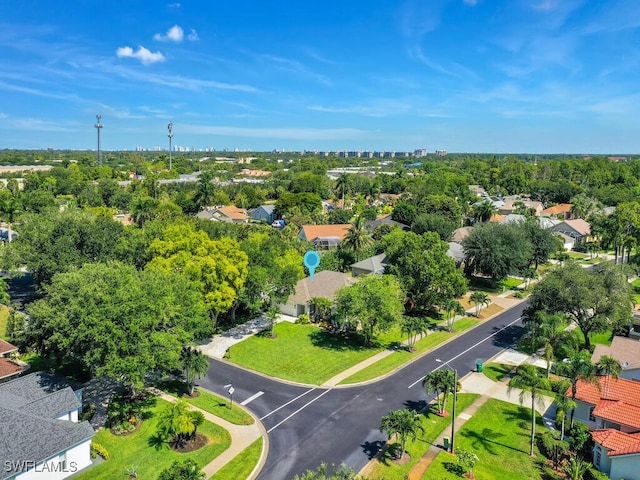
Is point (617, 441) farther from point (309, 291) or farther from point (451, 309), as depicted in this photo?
point (309, 291)

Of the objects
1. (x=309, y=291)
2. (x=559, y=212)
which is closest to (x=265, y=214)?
(x=309, y=291)

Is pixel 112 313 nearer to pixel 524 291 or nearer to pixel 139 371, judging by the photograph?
pixel 139 371

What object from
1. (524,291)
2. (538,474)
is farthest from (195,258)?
(524,291)

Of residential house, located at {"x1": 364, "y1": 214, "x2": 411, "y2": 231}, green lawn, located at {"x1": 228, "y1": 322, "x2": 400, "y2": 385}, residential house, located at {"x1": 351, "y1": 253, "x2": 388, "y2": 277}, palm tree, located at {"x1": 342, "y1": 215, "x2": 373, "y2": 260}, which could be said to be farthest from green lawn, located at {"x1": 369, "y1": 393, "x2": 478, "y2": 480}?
residential house, located at {"x1": 364, "y1": 214, "x2": 411, "y2": 231}

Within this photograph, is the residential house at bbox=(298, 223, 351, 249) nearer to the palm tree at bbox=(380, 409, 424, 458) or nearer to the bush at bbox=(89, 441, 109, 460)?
the palm tree at bbox=(380, 409, 424, 458)

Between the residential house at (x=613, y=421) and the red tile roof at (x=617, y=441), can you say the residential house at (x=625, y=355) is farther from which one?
the red tile roof at (x=617, y=441)

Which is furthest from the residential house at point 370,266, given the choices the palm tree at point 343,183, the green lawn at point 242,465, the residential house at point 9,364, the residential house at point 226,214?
the residential house at point 226,214
